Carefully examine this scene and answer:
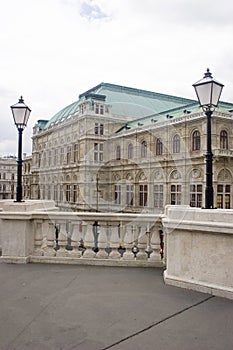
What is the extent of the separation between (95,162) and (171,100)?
18687mm

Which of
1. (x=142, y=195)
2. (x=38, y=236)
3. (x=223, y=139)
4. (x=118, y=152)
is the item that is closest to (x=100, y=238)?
(x=38, y=236)

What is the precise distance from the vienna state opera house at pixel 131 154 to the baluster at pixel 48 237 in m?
21.1

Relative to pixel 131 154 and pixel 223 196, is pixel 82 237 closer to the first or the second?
pixel 223 196

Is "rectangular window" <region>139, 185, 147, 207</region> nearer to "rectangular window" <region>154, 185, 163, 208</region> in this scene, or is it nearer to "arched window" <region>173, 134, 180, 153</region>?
"rectangular window" <region>154, 185, 163, 208</region>

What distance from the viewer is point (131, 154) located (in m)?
40.1

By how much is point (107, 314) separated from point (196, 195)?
29594 millimetres

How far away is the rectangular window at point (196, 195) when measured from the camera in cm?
3143

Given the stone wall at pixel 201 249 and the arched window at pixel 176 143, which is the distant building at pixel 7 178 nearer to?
the arched window at pixel 176 143

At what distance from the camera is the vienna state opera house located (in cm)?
3148

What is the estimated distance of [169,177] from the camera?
3447 cm

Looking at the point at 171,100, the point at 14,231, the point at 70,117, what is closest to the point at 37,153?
the point at 70,117

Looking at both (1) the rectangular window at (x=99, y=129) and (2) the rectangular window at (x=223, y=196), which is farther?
(1) the rectangular window at (x=99, y=129)

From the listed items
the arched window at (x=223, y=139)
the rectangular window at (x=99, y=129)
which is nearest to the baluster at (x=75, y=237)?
the arched window at (x=223, y=139)

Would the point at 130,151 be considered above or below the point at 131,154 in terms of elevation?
above
